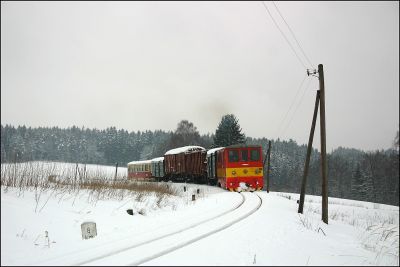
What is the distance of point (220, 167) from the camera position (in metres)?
22.8

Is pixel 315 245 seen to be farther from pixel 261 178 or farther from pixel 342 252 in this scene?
pixel 261 178

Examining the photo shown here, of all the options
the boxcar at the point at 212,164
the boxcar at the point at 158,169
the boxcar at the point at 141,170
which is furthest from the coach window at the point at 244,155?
the boxcar at the point at 141,170

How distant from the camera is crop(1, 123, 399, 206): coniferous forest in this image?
6216cm

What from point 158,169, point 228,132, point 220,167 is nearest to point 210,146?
point 228,132

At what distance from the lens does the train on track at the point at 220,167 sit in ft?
68.1

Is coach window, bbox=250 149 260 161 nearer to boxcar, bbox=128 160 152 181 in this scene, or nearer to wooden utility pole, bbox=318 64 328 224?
wooden utility pole, bbox=318 64 328 224

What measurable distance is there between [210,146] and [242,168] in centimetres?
4363

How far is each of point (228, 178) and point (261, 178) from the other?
2234 millimetres

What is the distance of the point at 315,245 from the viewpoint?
7.41 meters

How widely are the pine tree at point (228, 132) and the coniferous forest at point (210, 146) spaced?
0.86 metres

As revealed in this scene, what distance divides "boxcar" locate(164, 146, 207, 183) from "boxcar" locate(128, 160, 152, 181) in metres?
5.67

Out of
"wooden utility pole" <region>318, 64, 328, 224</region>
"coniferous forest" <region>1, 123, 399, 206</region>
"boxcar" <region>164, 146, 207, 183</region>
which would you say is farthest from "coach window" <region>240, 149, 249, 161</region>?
"coniferous forest" <region>1, 123, 399, 206</region>

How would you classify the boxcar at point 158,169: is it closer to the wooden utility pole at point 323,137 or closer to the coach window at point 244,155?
the coach window at point 244,155

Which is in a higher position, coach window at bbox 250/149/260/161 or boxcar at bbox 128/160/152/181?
coach window at bbox 250/149/260/161
